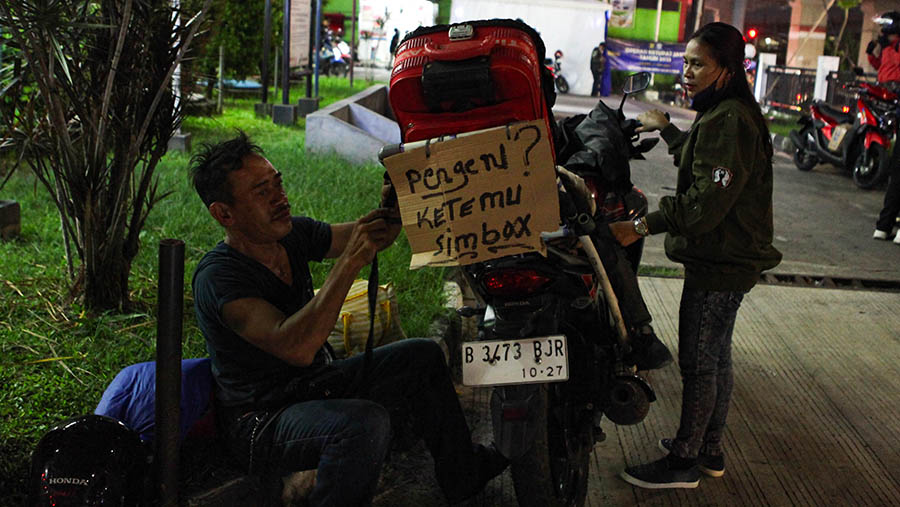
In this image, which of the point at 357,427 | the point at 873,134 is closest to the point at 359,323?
the point at 357,427

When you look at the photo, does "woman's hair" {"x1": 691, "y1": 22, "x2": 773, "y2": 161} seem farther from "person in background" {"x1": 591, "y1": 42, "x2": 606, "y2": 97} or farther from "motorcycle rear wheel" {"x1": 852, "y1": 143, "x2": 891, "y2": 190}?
"person in background" {"x1": 591, "y1": 42, "x2": 606, "y2": 97}

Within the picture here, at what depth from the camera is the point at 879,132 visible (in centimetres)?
1041

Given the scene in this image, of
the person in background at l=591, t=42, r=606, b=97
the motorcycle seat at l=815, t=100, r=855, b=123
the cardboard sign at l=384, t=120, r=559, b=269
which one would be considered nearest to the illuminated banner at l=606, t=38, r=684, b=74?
the person in background at l=591, t=42, r=606, b=97

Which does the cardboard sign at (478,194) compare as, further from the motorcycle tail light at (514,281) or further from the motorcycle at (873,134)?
the motorcycle at (873,134)

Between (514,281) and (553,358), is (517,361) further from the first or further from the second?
(514,281)

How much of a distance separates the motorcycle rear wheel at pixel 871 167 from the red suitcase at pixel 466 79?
8.95 m

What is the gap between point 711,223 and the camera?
10.8 feet

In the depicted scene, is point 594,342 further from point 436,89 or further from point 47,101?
point 47,101

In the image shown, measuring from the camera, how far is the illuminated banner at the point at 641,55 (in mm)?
27406

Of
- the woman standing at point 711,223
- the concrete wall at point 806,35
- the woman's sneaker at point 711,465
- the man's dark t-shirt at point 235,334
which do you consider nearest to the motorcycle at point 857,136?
the woman's sneaker at point 711,465

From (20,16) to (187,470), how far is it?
80.0 inches

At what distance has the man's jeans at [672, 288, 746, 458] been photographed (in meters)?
3.53

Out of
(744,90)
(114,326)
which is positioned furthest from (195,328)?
(744,90)

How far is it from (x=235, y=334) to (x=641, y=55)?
2629cm
